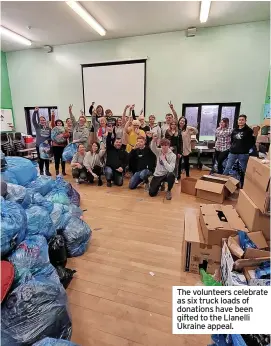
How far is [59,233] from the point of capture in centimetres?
197

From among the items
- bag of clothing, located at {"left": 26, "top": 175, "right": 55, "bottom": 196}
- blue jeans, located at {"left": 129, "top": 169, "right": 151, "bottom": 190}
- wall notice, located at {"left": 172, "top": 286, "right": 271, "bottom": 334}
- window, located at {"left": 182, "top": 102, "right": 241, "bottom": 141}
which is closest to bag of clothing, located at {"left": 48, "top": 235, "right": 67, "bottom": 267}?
bag of clothing, located at {"left": 26, "top": 175, "right": 55, "bottom": 196}

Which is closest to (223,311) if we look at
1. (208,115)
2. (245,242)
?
(245,242)

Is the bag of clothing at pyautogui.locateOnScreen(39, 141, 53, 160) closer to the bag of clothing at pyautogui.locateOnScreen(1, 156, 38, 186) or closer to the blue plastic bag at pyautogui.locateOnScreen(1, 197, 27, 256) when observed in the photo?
the bag of clothing at pyautogui.locateOnScreen(1, 156, 38, 186)

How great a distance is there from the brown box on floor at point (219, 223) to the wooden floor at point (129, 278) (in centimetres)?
40

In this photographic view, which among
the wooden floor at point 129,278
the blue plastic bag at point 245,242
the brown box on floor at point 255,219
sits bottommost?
the wooden floor at point 129,278

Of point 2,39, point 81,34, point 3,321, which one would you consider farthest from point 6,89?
point 3,321

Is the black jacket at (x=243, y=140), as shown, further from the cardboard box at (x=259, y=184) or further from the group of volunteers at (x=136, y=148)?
the cardboard box at (x=259, y=184)

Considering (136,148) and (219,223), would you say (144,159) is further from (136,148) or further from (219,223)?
(219,223)

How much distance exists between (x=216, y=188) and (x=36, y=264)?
2.73m

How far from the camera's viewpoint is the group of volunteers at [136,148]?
3.64 m

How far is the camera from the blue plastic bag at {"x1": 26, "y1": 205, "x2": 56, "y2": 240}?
Result: 1.63m

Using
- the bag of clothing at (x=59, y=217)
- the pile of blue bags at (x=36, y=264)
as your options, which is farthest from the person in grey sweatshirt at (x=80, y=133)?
the bag of clothing at (x=59, y=217)

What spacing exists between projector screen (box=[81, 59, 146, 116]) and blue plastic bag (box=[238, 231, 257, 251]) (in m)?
A: 5.13

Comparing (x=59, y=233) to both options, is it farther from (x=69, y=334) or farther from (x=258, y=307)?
(x=258, y=307)
